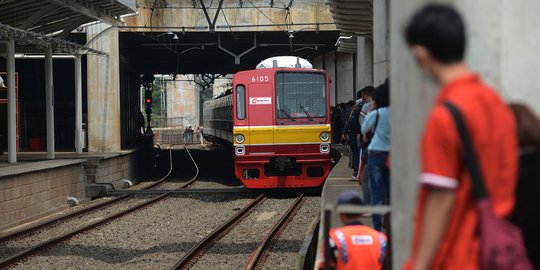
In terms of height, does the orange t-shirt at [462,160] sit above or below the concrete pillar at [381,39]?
below

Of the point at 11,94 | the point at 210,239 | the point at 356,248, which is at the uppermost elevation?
the point at 11,94

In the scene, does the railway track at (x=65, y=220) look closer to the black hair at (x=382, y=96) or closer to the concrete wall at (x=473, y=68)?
the black hair at (x=382, y=96)

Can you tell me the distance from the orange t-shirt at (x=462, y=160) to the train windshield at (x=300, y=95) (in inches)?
572

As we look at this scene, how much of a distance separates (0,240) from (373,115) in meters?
7.33

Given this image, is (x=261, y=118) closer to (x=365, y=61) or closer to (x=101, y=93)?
(x=365, y=61)

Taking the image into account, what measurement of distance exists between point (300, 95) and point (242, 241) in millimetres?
6430

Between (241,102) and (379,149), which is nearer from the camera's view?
(379,149)

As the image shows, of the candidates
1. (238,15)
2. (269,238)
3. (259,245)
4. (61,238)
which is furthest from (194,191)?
(238,15)

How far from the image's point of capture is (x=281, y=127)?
55.4 feet

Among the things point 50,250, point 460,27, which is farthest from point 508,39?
point 50,250

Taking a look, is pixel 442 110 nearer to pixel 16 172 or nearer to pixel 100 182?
pixel 16 172

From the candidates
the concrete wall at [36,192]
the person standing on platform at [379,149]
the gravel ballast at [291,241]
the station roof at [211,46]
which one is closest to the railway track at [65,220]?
the concrete wall at [36,192]

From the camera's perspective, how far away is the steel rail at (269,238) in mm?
9516

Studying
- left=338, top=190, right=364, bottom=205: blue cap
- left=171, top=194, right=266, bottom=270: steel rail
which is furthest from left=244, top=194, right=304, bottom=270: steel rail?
left=338, top=190, right=364, bottom=205: blue cap
